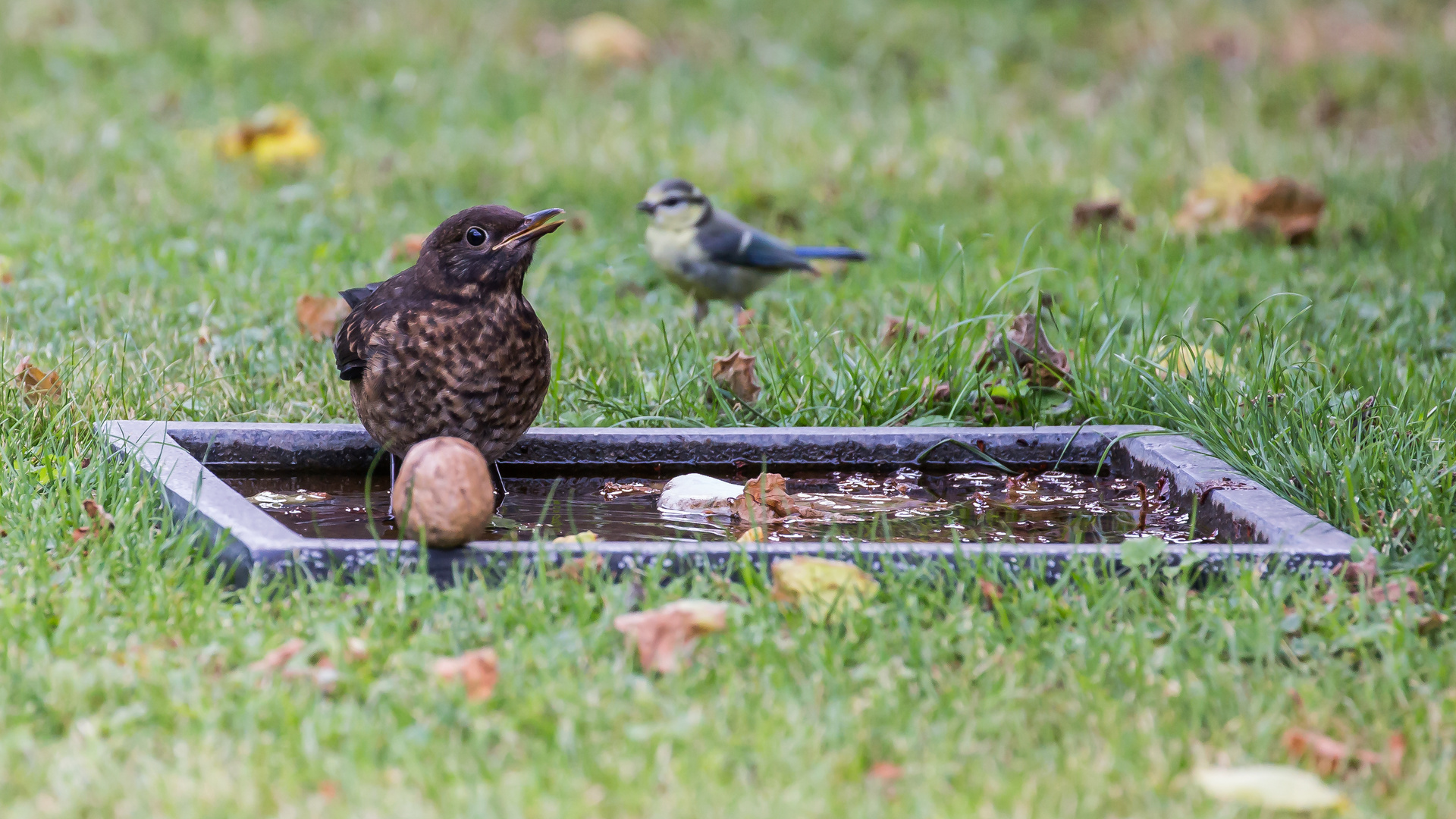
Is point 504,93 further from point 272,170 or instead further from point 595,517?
point 595,517

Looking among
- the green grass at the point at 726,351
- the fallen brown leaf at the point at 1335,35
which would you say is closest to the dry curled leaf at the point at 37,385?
the green grass at the point at 726,351

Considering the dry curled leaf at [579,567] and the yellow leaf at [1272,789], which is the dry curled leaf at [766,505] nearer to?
→ the dry curled leaf at [579,567]

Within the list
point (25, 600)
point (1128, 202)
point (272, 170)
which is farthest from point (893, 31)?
point (25, 600)

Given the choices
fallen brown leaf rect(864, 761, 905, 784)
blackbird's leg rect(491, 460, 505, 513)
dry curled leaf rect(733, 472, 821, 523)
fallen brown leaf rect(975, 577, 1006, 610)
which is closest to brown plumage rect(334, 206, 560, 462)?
blackbird's leg rect(491, 460, 505, 513)

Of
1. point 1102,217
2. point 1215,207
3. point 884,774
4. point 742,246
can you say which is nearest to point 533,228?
point 884,774

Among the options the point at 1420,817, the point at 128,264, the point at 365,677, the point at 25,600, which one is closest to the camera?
the point at 1420,817

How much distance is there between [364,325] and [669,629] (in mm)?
1491

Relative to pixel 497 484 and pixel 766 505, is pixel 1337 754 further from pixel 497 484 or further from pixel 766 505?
pixel 497 484

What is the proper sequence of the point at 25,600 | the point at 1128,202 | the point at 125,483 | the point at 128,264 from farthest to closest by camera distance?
the point at 1128,202 < the point at 128,264 < the point at 125,483 < the point at 25,600

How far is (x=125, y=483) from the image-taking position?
11.6ft

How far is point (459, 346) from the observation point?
3645 millimetres

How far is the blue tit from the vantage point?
5930 millimetres

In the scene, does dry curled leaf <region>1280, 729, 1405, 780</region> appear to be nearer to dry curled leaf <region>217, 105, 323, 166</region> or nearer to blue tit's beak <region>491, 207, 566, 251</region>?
blue tit's beak <region>491, 207, 566, 251</region>

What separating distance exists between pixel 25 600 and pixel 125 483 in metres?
0.63
